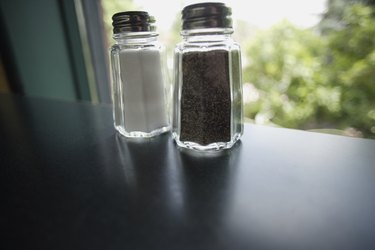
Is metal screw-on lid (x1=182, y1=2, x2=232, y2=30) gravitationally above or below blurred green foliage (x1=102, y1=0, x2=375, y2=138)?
above

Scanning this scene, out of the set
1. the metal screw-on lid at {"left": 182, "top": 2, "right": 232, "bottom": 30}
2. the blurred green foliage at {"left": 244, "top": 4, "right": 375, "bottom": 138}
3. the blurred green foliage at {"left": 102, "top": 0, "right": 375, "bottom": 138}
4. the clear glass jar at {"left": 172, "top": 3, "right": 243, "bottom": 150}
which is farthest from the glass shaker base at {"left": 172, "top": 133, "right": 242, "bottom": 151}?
the blurred green foliage at {"left": 244, "top": 4, "right": 375, "bottom": 138}

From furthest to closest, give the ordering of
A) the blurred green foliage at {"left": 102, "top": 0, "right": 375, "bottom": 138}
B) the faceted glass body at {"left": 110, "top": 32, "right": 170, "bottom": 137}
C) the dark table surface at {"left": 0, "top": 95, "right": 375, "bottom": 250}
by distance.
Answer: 1. the blurred green foliage at {"left": 102, "top": 0, "right": 375, "bottom": 138}
2. the faceted glass body at {"left": 110, "top": 32, "right": 170, "bottom": 137}
3. the dark table surface at {"left": 0, "top": 95, "right": 375, "bottom": 250}

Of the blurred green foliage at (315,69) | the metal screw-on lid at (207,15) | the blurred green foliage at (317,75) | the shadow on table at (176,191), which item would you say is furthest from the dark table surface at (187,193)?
the blurred green foliage at (317,75)

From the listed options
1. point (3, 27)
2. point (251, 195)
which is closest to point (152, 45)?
point (251, 195)

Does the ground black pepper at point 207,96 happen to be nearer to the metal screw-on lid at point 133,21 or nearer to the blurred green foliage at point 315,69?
the metal screw-on lid at point 133,21

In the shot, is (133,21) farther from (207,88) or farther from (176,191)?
(176,191)

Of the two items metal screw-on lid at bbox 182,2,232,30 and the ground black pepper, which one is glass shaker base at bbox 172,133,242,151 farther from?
metal screw-on lid at bbox 182,2,232,30

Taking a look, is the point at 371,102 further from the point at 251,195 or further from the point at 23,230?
the point at 23,230
